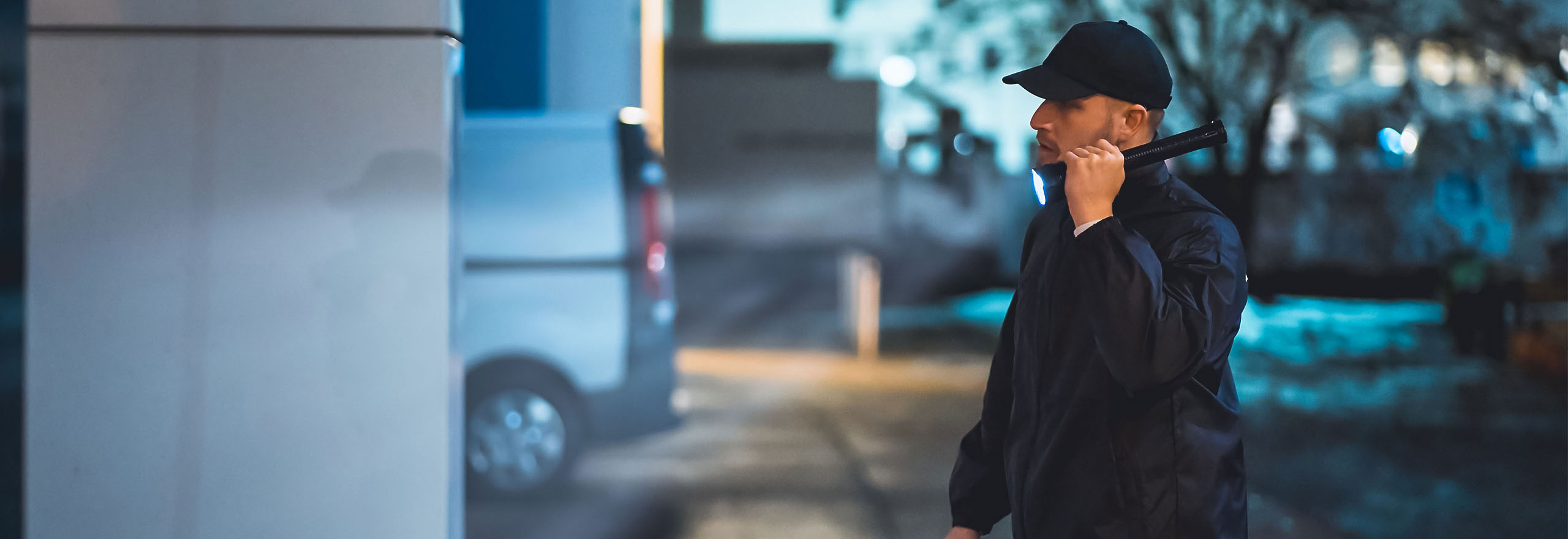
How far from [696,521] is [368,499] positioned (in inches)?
107

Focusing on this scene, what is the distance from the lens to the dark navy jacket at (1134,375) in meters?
1.53

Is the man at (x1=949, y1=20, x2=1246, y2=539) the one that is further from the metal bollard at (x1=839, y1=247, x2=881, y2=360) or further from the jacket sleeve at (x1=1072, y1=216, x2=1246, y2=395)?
the metal bollard at (x1=839, y1=247, x2=881, y2=360)

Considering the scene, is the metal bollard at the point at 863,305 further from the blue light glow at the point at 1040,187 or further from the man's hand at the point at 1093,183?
the man's hand at the point at 1093,183

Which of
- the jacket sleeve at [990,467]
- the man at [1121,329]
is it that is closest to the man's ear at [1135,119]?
the man at [1121,329]

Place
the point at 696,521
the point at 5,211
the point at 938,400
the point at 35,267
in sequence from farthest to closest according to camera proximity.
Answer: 1. the point at 938,400
2. the point at 696,521
3. the point at 5,211
4. the point at 35,267

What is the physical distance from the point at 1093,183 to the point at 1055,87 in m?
0.20

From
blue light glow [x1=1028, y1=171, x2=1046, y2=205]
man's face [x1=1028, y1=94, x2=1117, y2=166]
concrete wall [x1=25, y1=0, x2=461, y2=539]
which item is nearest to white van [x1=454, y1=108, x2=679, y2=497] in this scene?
concrete wall [x1=25, y1=0, x2=461, y2=539]

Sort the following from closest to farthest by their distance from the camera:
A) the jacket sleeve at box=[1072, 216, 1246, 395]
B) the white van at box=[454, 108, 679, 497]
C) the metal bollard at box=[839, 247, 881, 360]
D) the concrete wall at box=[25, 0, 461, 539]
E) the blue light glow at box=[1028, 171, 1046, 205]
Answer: the jacket sleeve at box=[1072, 216, 1246, 395]
the blue light glow at box=[1028, 171, 1046, 205]
the concrete wall at box=[25, 0, 461, 539]
the white van at box=[454, 108, 679, 497]
the metal bollard at box=[839, 247, 881, 360]

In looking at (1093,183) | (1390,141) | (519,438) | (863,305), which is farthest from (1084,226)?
(863,305)

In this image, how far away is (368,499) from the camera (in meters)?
2.59

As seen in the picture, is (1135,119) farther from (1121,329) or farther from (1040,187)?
(1121,329)

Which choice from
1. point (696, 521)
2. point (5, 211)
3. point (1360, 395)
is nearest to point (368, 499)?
point (5, 211)

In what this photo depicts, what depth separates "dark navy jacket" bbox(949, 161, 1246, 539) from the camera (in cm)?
153

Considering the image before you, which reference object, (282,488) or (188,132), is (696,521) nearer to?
(282,488)
